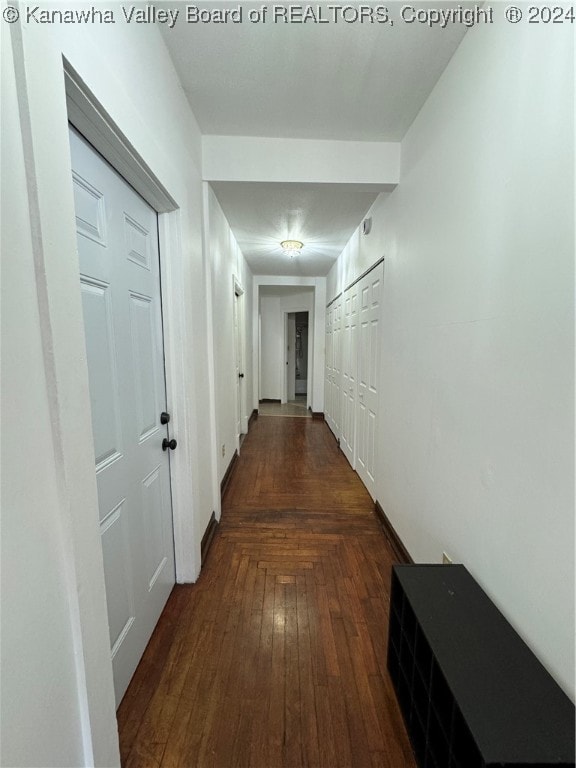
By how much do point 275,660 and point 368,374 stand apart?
2.15m

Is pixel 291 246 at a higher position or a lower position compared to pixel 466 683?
higher

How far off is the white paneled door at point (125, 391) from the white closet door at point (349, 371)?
2.26 m

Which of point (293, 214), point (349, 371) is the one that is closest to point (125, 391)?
point (293, 214)

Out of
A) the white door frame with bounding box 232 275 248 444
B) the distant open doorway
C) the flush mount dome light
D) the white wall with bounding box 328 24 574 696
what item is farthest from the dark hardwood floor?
the distant open doorway

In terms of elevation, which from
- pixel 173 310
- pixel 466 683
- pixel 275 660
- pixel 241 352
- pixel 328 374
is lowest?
pixel 275 660

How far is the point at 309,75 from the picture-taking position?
4.83 feet

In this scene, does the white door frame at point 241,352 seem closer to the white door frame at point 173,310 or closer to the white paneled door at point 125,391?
the white door frame at point 173,310

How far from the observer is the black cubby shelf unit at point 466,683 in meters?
0.72

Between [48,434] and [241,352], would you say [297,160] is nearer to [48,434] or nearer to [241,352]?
[48,434]

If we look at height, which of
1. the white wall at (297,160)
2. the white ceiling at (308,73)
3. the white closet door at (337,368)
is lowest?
the white closet door at (337,368)

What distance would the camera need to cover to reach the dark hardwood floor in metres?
1.07

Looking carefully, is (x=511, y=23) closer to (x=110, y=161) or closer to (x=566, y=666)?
(x=110, y=161)

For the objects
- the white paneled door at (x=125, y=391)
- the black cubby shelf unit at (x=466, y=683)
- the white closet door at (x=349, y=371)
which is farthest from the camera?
the white closet door at (x=349, y=371)

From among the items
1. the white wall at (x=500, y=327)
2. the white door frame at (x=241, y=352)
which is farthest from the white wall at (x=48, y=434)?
the white door frame at (x=241, y=352)
